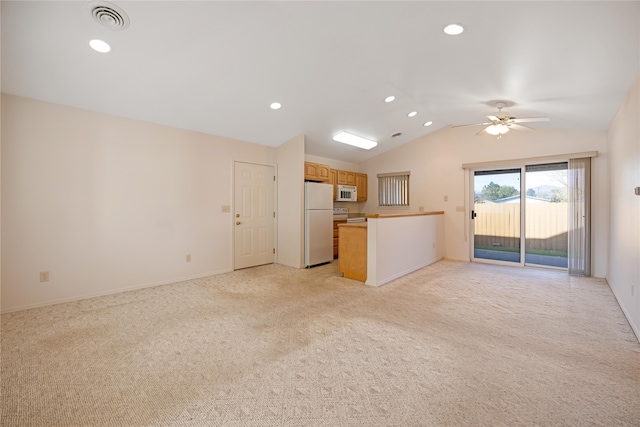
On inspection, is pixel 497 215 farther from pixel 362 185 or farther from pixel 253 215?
pixel 253 215

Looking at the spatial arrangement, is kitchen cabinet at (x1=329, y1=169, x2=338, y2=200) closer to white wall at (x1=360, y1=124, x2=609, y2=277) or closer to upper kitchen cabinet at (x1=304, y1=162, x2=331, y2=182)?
upper kitchen cabinet at (x1=304, y1=162, x2=331, y2=182)

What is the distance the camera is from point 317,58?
10.7 feet

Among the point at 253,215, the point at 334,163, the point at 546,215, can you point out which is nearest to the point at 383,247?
the point at 253,215

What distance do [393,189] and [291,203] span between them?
2951 mm

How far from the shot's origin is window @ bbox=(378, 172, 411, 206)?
692cm

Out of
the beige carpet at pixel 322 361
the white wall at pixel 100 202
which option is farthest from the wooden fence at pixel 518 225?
the white wall at pixel 100 202

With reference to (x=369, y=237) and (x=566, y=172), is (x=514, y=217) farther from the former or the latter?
(x=369, y=237)

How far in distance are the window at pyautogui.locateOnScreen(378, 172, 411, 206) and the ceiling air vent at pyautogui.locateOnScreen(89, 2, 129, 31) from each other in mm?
5871

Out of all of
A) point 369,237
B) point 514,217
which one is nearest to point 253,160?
point 369,237

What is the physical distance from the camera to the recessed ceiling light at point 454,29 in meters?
2.47

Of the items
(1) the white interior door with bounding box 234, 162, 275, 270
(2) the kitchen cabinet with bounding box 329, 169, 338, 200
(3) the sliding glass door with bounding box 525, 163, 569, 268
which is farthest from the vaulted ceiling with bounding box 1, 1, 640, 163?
(2) the kitchen cabinet with bounding box 329, 169, 338, 200

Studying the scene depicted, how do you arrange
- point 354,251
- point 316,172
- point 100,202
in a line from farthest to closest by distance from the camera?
point 316,172
point 354,251
point 100,202

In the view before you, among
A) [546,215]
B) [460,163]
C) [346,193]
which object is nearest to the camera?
[546,215]

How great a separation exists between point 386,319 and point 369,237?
1.47 m
